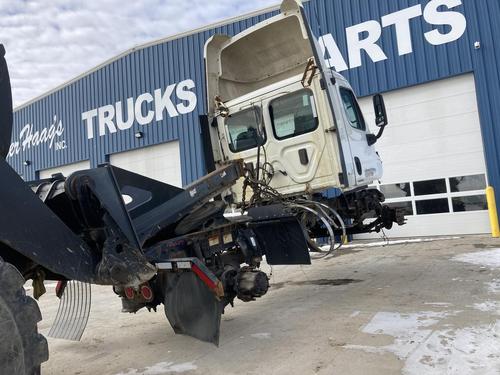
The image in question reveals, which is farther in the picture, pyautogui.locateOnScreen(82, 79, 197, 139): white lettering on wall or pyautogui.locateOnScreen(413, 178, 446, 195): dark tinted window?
pyautogui.locateOnScreen(82, 79, 197, 139): white lettering on wall

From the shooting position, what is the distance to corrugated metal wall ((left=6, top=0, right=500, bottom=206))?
35.7 ft

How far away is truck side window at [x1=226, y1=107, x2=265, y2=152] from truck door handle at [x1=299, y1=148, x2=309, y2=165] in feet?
2.60

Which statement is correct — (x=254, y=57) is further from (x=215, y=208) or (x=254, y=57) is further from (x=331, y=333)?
(x=331, y=333)

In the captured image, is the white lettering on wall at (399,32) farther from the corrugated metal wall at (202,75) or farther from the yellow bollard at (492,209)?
the yellow bollard at (492,209)

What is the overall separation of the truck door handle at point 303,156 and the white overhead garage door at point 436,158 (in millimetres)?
6097

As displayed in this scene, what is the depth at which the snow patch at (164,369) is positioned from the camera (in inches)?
143

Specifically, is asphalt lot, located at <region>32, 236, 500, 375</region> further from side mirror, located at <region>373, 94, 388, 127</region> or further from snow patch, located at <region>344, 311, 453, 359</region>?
side mirror, located at <region>373, 94, 388, 127</region>

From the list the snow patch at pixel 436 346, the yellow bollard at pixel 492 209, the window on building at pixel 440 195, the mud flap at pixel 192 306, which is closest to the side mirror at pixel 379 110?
the snow patch at pixel 436 346

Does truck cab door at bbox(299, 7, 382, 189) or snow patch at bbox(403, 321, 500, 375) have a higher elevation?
truck cab door at bbox(299, 7, 382, 189)

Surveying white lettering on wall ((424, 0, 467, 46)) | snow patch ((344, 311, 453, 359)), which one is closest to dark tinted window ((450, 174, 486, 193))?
white lettering on wall ((424, 0, 467, 46))

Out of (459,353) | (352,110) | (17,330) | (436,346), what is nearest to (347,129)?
(352,110)

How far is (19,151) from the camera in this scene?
2311 centimetres

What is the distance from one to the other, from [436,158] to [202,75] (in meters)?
8.03

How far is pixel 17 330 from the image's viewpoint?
2.20m
